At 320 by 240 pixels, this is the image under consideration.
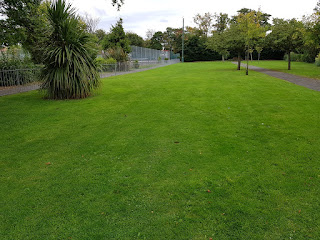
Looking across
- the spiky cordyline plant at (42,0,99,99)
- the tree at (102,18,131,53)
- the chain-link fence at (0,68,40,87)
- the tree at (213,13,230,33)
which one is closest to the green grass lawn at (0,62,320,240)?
the spiky cordyline plant at (42,0,99,99)

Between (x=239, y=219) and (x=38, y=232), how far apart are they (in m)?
2.13

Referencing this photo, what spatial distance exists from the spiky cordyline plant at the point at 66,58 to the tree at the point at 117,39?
19.1 m

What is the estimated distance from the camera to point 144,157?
459 cm

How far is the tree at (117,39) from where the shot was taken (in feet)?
94.9

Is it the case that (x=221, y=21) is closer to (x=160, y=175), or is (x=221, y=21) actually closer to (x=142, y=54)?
(x=142, y=54)

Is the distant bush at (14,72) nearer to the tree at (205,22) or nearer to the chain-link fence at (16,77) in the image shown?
the chain-link fence at (16,77)

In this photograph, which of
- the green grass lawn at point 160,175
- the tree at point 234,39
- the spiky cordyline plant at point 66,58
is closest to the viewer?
the green grass lawn at point 160,175

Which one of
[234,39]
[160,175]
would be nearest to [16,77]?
[160,175]

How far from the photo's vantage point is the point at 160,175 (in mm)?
3910

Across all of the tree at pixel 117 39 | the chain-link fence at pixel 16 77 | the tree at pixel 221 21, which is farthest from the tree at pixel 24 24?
Result: the tree at pixel 221 21

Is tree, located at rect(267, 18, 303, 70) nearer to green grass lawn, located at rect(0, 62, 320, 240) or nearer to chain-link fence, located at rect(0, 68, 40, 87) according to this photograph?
green grass lawn, located at rect(0, 62, 320, 240)

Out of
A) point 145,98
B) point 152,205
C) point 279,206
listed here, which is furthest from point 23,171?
point 145,98

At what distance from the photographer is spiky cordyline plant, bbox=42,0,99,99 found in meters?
9.73

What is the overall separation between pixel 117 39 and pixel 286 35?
17127 millimetres
